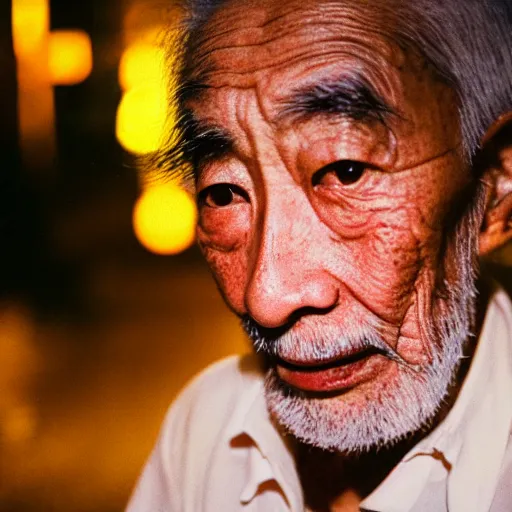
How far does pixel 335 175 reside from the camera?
0.80 m

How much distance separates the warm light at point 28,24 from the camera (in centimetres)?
114

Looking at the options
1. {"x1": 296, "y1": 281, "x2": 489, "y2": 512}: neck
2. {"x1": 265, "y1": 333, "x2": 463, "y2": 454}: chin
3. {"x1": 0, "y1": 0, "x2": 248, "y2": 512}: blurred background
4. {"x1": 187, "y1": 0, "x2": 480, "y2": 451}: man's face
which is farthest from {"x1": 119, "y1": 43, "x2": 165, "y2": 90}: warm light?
{"x1": 296, "y1": 281, "x2": 489, "y2": 512}: neck

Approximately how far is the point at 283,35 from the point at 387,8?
5.4 inches

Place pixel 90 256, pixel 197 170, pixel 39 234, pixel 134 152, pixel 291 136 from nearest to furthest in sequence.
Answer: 1. pixel 291 136
2. pixel 197 170
3. pixel 134 152
4. pixel 39 234
5. pixel 90 256

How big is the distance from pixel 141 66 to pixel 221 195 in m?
0.32

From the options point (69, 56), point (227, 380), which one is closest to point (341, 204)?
point (227, 380)

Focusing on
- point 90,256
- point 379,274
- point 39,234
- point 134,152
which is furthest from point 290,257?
point 90,256

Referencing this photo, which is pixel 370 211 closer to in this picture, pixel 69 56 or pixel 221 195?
pixel 221 195

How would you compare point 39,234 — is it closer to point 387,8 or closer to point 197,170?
point 197,170

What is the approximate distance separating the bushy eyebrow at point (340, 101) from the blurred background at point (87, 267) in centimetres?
28

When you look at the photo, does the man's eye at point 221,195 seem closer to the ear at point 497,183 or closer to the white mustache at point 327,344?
the white mustache at point 327,344

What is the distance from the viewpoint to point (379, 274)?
82 centimetres

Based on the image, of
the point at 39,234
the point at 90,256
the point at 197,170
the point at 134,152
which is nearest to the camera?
the point at 197,170

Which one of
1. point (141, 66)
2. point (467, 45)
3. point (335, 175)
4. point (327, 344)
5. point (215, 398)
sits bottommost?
point (215, 398)
